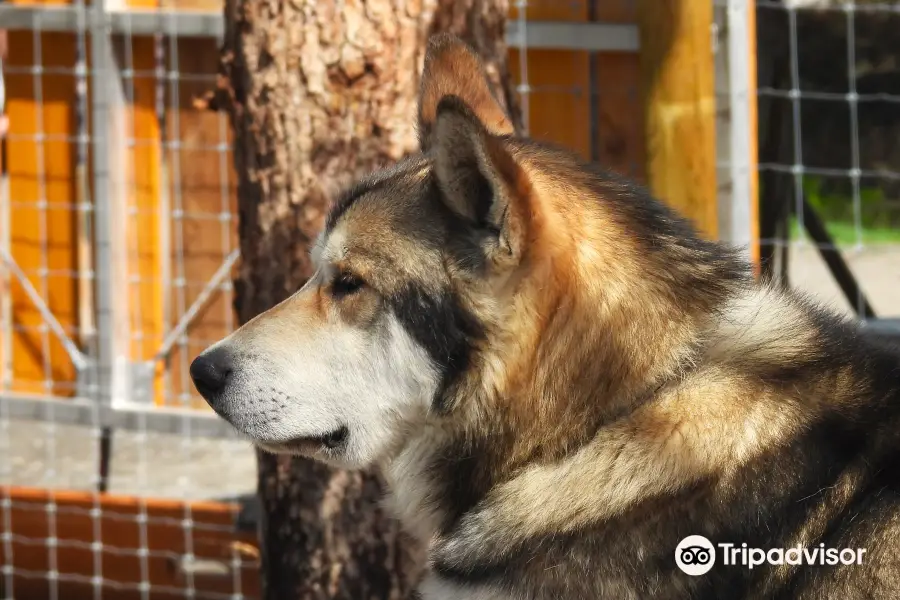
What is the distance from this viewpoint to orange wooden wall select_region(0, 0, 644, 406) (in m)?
5.53

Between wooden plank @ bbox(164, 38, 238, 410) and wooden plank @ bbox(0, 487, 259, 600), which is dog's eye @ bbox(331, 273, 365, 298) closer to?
wooden plank @ bbox(0, 487, 259, 600)

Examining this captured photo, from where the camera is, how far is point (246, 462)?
21.3 feet

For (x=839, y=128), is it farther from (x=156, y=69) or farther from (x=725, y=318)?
(x=725, y=318)

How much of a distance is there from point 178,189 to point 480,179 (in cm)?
411

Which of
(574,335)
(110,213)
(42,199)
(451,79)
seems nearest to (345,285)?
(574,335)

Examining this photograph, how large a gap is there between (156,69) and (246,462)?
2231 mm

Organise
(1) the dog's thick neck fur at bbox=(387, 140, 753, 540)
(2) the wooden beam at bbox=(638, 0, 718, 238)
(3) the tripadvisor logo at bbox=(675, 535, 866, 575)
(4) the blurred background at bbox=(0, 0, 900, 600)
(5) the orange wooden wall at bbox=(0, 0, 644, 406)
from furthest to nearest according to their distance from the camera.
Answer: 1. (5) the orange wooden wall at bbox=(0, 0, 644, 406)
2. (4) the blurred background at bbox=(0, 0, 900, 600)
3. (2) the wooden beam at bbox=(638, 0, 718, 238)
4. (1) the dog's thick neck fur at bbox=(387, 140, 753, 540)
5. (3) the tripadvisor logo at bbox=(675, 535, 866, 575)

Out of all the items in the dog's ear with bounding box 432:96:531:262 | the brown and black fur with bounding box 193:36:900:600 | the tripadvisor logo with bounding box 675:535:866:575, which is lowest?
the tripadvisor logo with bounding box 675:535:866:575

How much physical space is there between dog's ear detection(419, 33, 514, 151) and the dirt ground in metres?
3.02

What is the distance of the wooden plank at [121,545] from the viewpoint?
5316mm

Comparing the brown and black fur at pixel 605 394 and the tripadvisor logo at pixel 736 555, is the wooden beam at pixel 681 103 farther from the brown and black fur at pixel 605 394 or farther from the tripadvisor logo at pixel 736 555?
the tripadvisor logo at pixel 736 555

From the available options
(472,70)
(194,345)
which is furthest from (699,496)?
(194,345)

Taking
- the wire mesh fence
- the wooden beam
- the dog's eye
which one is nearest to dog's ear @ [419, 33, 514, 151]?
the dog's eye

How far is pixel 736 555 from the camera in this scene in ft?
7.84
